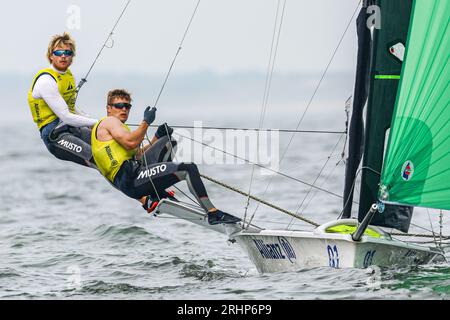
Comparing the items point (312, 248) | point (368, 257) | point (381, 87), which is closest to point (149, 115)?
point (312, 248)

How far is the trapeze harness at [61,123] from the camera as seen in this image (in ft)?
30.5

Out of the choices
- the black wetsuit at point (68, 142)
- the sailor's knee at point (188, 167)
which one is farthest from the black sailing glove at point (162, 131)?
the black wetsuit at point (68, 142)

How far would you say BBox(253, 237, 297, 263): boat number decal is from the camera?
895 centimetres

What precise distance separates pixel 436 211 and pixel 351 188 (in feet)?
20.6

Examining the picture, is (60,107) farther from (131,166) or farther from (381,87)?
(381,87)

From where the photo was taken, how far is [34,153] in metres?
39.5

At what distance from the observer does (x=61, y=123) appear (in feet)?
31.2

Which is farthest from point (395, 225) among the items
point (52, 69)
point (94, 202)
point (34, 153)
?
point (34, 153)

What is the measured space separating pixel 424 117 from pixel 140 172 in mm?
2491

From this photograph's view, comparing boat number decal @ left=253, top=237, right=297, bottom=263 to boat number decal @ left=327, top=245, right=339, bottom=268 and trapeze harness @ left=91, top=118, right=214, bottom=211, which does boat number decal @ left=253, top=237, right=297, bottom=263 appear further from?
trapeze harness @ left=91, top=118, right=214, bottom=211

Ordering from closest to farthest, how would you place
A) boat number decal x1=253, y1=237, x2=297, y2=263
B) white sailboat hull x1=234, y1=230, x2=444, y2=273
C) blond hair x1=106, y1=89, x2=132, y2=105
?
1. white sailboat hull x1=234, y1=230, x2=444, y2=273
2. boat number decal x1=253, y1=237, x2=297, y2=263
3. blond hair x1=106, y1=89, x2=132, y2=105

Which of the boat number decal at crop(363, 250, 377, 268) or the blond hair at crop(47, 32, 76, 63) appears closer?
the boat number decal at crop(363, 250, 377, 268)

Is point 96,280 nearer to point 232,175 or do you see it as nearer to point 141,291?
point 141,291

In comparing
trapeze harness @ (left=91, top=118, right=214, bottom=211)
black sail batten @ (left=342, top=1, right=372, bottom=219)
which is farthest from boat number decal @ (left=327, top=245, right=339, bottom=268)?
trapeze harness @ (left=91, top=118, right=214, bottom=211)
